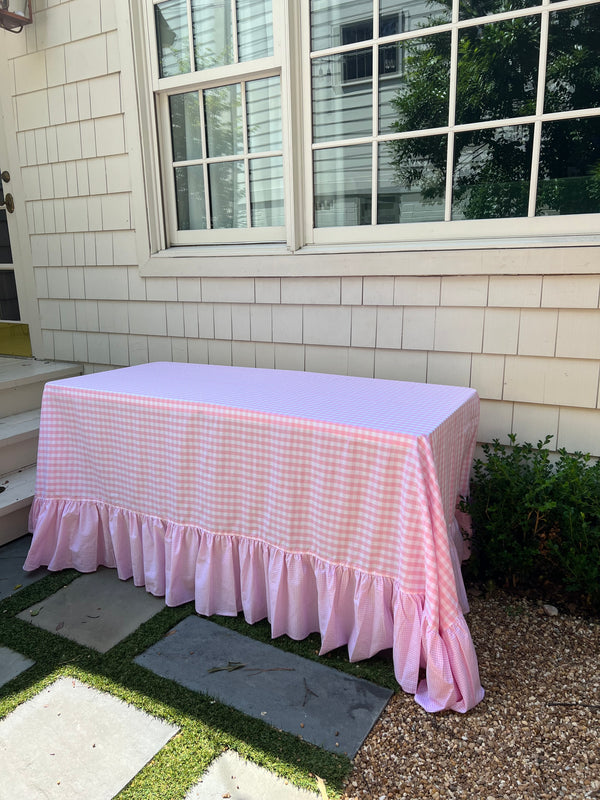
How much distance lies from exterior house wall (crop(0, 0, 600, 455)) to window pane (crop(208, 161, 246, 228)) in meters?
0.33

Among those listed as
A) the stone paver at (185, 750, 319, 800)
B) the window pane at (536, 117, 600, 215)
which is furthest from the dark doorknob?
the stone paver at (185, 750, 319, 800)

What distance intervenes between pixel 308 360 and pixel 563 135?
1.43 metres

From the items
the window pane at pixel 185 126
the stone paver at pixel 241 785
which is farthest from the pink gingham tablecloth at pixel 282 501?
the window pane at pixel 185 126

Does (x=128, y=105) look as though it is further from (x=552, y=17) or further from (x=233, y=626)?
(x=233, y=626)

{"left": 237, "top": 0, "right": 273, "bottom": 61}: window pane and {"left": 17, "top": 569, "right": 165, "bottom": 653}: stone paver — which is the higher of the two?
{"left": 237, "top": 0, "right": 273, "bottom": 61}: window pane

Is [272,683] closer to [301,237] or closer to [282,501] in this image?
[282,501]

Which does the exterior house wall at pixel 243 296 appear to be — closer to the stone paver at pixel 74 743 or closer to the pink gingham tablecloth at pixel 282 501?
the pink gingham tablecloth at pixel 282 501

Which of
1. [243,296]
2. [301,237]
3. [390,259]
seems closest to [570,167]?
[390,259]

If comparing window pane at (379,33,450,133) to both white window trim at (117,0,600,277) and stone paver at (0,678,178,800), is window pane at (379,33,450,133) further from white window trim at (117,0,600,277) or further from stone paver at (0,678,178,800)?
stone paver at (0,678,178,800)

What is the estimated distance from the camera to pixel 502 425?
242 centimetres

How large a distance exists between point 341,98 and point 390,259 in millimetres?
786

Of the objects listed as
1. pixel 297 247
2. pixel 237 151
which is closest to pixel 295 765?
pixel 297 247

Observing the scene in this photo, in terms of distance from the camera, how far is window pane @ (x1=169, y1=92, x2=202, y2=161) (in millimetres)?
2934

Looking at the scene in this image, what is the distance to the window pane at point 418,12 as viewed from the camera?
2.29 m
